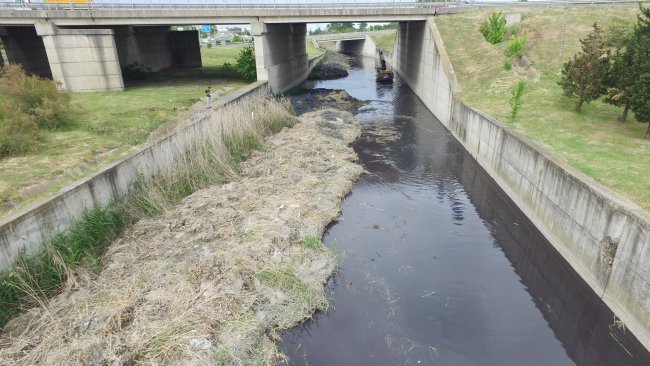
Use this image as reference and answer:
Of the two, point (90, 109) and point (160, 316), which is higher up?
point (90, 109)

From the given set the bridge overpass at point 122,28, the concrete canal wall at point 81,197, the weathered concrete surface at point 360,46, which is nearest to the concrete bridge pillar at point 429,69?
the bridge overpass at point 122,28

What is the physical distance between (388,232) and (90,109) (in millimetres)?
17448

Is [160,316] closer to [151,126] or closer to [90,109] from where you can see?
[151,126]

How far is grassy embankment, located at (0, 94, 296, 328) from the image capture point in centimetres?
886

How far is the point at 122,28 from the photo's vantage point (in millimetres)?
35281

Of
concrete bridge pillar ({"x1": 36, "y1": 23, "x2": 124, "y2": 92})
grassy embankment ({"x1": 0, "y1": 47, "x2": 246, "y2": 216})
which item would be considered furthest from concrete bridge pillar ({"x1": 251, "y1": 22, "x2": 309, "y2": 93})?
concrete bridge pillar ({"x1": 36, "y1": 23, "x2": 124, "y2": 92})

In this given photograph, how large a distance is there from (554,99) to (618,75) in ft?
15.0

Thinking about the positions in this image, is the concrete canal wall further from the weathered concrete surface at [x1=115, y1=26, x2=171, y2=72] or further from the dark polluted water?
the weathered concrete surface at [x1=115, y1=26, x2=171, y2=72]

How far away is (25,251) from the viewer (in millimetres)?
9047

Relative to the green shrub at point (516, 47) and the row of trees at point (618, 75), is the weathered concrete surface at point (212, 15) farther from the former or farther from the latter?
the row of trees at point (618, 75)

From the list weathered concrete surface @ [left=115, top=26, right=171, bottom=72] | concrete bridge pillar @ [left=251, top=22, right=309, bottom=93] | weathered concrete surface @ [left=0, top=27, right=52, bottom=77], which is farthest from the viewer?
weathered concrete surface @ [left=115, top=26, right=171, bottom=72]

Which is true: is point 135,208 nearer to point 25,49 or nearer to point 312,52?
point 25,49

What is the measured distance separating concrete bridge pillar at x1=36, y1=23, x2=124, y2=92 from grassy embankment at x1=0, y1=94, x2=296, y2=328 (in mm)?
11812

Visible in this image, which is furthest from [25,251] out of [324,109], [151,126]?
[324,109]
